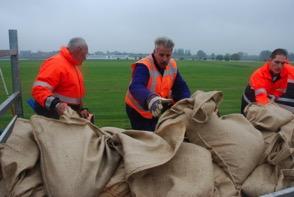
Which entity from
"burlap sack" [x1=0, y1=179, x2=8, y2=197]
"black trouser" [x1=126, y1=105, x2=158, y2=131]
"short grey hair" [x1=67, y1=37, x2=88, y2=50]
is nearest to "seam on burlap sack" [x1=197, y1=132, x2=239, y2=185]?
"burlap sack" [x1=0, y1=179, x2=8, y2=197]

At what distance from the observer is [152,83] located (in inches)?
162

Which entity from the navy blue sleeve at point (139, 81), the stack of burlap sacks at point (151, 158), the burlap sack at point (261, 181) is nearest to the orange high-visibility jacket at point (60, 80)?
the navy blue sleeve at point (139, 81)

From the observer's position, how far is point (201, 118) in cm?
277

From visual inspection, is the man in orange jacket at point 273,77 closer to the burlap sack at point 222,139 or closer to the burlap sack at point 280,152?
the burlap sack at point 280,152

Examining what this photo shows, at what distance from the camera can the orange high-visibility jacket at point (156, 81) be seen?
4.08 meters

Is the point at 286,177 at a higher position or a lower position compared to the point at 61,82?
lower

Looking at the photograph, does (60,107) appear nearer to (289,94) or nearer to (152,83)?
(152,83)

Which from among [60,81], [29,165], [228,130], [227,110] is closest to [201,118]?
[228,130]

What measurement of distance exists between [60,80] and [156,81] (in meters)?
0.98

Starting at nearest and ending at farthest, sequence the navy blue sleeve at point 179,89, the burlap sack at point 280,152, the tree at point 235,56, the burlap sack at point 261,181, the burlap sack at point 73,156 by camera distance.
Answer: the burlap sack at point 73,156 → the burlap sack at point 261,181 → the burlap sack at point 280,152 → the navy blue sleeve at point 179,89 → the tree at point 235,56

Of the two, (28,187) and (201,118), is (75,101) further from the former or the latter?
(28,187)

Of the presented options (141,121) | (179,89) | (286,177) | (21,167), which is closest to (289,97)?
(179,89)

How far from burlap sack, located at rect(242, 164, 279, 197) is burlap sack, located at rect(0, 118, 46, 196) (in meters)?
1.24

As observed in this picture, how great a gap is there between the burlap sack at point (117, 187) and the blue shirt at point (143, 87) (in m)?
1.25
